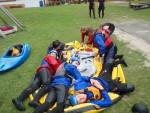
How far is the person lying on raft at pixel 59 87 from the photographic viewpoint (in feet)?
17.2

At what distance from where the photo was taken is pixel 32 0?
1314 inches

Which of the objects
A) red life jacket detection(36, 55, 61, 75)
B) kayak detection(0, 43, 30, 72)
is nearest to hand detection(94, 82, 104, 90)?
red life jacket detection(36, 55, 61, 75)

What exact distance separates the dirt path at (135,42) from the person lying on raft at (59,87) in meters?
2.61

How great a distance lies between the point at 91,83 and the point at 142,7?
1711cm

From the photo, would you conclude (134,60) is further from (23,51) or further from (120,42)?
(23,51)

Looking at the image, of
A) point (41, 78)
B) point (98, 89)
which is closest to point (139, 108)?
point (98, 89)

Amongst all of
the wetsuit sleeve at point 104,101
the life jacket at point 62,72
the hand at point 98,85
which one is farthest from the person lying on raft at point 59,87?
the wetsuit sleeve at point 104,101

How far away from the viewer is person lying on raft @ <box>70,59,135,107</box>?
5.29 m

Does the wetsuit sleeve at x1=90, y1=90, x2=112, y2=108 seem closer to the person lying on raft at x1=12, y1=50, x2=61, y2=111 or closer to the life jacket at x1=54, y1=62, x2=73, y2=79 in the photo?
the life jacket at x1=54, y1=62, x2=73, y2=79

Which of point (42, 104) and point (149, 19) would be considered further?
point (149, 19)

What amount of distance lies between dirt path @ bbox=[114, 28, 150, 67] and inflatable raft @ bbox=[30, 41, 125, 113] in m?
1.59

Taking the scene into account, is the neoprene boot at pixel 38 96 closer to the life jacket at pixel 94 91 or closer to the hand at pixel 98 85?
the life jacket at pixel 94 91

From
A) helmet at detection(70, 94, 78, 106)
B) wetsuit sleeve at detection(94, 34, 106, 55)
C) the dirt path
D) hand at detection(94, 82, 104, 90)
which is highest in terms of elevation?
wetsuit sleeve at detection(94, 34, 106, 55)

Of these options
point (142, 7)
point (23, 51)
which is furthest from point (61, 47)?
point (142, 7)
